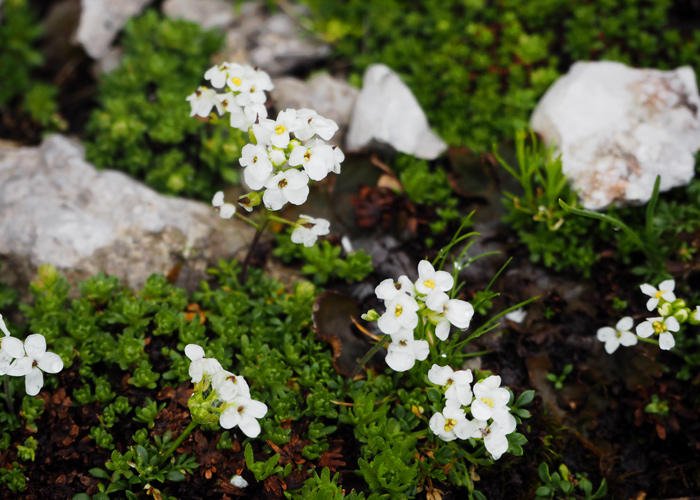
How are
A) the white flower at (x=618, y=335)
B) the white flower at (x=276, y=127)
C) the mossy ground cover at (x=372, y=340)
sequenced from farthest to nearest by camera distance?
the white flower at (x=618, y=335), the mossy ground cover at (x=372, y=340), the white flower at (x=276, y=127)

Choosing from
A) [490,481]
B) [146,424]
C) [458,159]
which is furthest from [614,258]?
[146,424]

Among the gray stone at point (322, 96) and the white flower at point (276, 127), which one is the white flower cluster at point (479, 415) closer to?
the white flower at point (276, 127)

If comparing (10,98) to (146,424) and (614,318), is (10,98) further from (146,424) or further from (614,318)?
(614,318)

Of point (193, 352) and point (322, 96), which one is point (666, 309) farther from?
point (322, 96)

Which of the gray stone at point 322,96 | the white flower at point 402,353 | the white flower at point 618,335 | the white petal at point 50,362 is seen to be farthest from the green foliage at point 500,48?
the white petal at point 50,362

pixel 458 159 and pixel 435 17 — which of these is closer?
pixel 458 159

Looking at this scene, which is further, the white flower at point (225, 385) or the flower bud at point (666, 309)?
the flower bud at point (666, 309)
